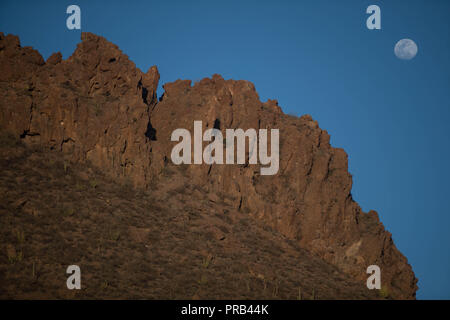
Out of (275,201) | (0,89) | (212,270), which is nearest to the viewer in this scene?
(212,270)

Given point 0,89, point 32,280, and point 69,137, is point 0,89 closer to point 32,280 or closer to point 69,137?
point 69,137

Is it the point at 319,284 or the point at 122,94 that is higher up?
the point at 122,94

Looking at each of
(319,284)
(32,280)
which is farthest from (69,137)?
(319,284)

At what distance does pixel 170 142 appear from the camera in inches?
2876

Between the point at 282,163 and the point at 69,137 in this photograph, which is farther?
the point at 282,163

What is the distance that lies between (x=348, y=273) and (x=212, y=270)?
14.7 metres

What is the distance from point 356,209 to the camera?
73.2 meters

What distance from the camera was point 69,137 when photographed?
215 feet

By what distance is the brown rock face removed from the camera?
6562 centimetres

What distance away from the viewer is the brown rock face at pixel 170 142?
6562cm
